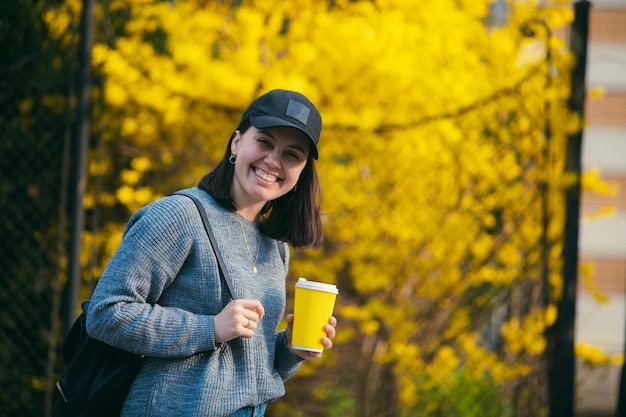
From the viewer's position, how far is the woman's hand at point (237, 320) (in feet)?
5.65

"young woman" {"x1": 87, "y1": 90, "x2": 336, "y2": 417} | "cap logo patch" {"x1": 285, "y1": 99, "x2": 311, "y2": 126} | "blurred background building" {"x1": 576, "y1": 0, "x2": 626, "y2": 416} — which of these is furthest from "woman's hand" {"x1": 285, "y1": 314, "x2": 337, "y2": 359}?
"blurred background building" {"x1": 576, "y1": 0, "x2": 626, "y2": 416}

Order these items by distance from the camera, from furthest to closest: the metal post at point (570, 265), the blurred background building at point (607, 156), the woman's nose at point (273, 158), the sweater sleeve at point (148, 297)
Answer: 1. the blurred background building at point (607, 156)
2. the metal post at point (570, 265)
3. the woman's nose at point (273, 158)
4. the sweater sleeve at point (148, 297)

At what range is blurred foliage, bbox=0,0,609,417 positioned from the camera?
14.5 ft

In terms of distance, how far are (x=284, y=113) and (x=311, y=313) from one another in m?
0.48

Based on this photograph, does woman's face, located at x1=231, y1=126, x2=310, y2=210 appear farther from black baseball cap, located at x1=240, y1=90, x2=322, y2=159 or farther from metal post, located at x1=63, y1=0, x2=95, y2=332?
metal post, located at x1=63, y1=0, x2=95, y2=332

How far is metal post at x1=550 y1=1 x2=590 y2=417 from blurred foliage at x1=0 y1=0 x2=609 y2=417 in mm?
118

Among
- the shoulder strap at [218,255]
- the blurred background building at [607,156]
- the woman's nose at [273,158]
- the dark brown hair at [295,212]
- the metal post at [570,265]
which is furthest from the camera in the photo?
the blurred background building at [607,156]

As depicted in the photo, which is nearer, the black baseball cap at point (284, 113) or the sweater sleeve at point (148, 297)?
the sweater sleeve at point (148, 297)

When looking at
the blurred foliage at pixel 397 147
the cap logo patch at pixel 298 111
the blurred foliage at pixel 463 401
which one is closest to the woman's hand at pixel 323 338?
the cap logo patch at pixel 298 111

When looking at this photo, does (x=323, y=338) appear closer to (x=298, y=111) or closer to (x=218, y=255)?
(x=218, y=255)

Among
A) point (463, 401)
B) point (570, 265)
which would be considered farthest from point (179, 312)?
point (463, 401)

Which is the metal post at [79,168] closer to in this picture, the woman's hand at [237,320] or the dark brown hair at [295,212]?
the dark brown hair at [295,212]

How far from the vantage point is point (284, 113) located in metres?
1.88

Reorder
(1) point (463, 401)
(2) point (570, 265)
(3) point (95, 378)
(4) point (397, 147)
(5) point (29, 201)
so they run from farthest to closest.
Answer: (1) point (463, 401), (4) point (397, 147), (5) point (29, 201), (2) point (570, 265), (3) point (95, 378)
